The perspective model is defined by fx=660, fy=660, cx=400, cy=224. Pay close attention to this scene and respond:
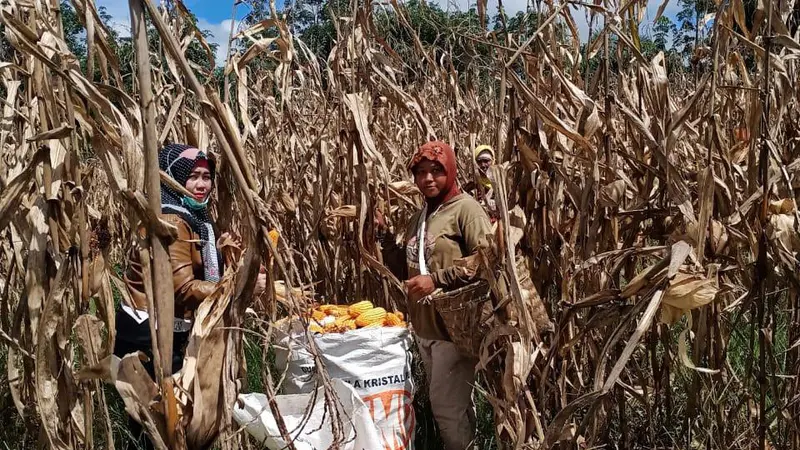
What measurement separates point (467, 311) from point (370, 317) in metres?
0.41

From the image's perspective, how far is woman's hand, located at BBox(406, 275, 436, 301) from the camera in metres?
2.52

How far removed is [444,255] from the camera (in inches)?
106

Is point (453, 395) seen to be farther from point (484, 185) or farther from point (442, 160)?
point (484, 185)

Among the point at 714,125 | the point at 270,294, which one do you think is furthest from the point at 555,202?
the point at 270,294

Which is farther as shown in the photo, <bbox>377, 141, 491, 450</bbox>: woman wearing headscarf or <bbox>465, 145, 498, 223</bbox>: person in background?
<bbox>465, 145, 498, 223</bbox>: person in background

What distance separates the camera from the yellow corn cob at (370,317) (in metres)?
2.53

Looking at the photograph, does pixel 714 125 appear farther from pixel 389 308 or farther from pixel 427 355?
pixel 389 308

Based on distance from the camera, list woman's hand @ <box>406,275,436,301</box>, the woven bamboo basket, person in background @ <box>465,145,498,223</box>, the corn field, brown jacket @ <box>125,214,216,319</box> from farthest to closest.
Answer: person in background @ <box>465,145,498,223</box> < woman's hand @ <box>406,275,436,301</box> < brown jacket @ <box>125,214,216,319</box> < the woven bamboo basket < the corn field

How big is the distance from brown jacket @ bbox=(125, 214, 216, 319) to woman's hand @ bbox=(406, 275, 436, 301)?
74 cm

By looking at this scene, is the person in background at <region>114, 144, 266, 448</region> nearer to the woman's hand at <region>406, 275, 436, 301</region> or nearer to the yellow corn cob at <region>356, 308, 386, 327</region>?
the yellow corn cob at <region>356, 308, 386, 327</region>

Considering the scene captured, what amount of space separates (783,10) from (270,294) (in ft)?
5.28

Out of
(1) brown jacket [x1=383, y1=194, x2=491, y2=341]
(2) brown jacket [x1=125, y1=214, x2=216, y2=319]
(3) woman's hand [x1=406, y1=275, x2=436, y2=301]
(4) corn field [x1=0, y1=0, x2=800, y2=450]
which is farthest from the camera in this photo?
(1) brown jacket [x1=383, y1=194, x2=491, y2=341]

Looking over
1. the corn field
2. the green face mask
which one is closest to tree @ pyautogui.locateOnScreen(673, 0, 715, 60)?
the corn field

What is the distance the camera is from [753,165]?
73.2 inches
